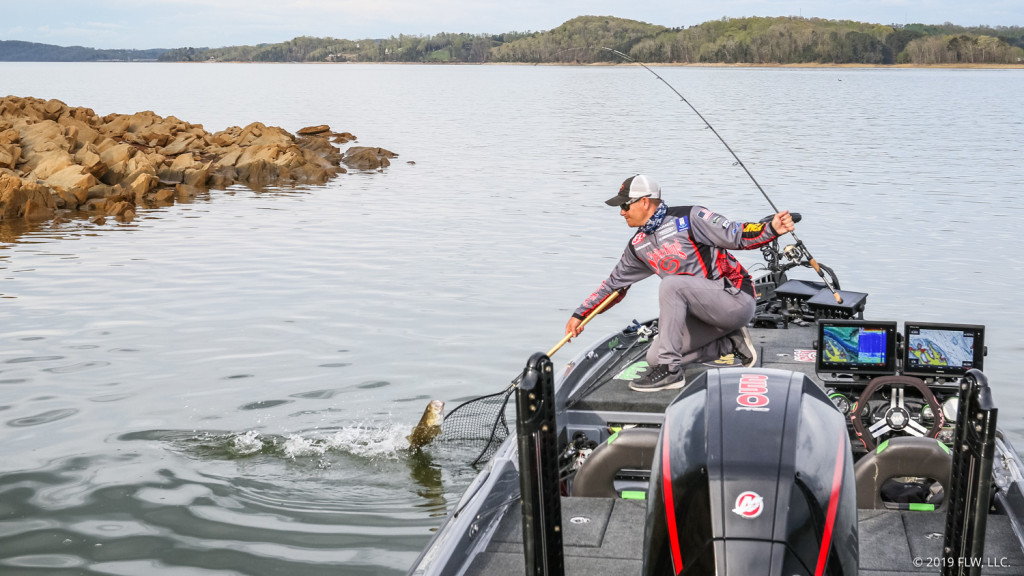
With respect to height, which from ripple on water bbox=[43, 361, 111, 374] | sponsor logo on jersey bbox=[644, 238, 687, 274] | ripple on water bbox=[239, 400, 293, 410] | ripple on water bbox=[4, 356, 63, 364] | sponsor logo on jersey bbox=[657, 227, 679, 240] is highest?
sponsor logo on jersey bbox=[657, 227, 679, 240]

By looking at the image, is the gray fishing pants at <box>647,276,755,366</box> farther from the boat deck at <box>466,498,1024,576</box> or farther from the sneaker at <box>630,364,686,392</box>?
the boat deck at <box>466,498,1024,576</box>

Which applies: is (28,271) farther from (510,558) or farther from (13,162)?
(510,558)

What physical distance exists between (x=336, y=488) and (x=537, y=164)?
26.4 m

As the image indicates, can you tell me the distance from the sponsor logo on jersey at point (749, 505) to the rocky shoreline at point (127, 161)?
67.1 feet

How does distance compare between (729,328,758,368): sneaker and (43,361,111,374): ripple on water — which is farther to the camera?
(43,361,111,374): ripple on water

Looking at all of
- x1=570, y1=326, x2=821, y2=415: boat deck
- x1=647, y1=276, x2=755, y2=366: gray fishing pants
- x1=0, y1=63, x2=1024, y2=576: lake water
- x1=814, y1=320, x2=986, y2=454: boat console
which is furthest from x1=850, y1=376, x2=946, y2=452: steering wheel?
x1=0, y1=63, x2=1024, y2=576: lake water

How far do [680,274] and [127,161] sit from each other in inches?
871

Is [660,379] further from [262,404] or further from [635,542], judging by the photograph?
[262,404]

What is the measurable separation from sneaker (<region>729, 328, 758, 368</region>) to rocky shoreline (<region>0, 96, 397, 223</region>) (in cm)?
1718

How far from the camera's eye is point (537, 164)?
110ft

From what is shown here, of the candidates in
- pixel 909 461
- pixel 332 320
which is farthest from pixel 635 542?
pixel 332 320

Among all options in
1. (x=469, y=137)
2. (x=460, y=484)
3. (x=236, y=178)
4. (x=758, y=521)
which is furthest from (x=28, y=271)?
(x=469, y=137)

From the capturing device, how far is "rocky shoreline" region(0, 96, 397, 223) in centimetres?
2280

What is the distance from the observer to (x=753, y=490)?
3.22 metres
